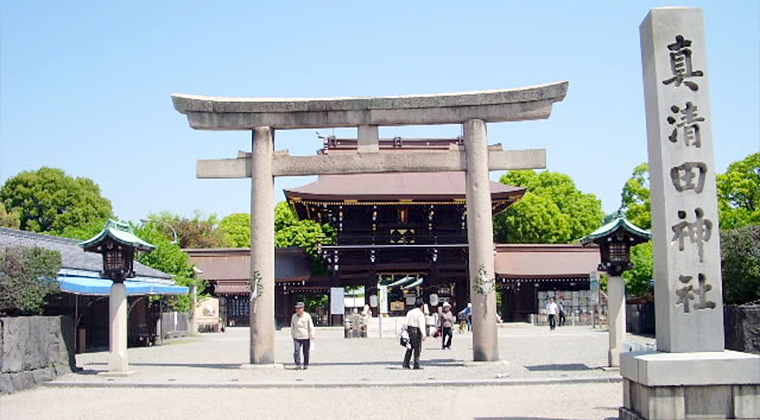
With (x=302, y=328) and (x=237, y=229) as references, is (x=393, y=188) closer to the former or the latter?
(x=302, y=328)

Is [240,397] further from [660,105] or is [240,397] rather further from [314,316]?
[314,316]

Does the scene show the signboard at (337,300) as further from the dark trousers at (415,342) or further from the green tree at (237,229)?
the green tree at (237,229)

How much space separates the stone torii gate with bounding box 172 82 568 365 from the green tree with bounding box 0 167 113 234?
3936 cm

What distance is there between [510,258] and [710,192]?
114 ft

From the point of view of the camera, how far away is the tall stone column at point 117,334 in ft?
54.0

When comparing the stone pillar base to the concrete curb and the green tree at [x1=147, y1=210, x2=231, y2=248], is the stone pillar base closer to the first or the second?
the concrete curb

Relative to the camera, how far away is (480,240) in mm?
17453

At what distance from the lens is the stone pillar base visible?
27.4ft

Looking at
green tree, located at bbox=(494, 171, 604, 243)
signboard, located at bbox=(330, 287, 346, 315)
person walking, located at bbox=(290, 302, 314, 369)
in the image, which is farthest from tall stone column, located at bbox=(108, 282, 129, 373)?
green tree, located at bbox=(494, 171, 604, 243)

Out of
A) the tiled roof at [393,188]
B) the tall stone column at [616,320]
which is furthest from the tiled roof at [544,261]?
the tall stone column at [616,320]

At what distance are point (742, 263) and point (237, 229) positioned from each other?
219ft

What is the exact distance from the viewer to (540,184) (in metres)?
61.9

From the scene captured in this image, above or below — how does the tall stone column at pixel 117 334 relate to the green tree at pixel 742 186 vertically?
below

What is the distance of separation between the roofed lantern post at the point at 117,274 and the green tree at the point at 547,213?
4365 centimetres
